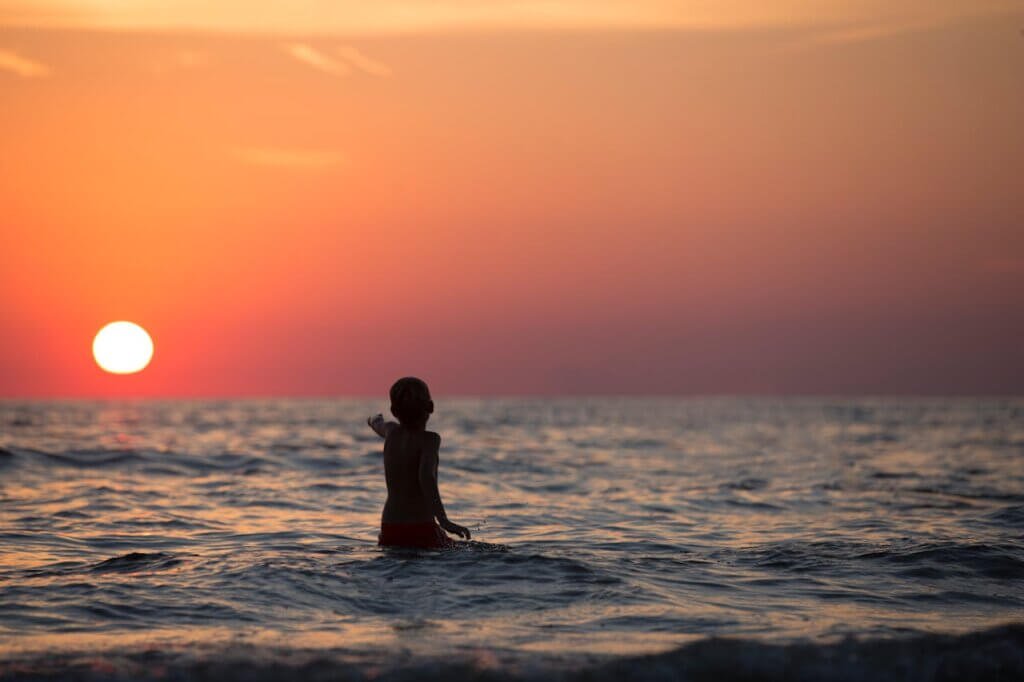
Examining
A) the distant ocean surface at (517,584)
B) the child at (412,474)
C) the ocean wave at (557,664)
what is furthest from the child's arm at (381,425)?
the ocean wave at (557,664)

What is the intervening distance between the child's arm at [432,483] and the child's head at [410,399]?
22cm

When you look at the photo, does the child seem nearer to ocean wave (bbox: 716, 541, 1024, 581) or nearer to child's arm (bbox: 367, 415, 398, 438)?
child's arm (bbox: 367, 415, 398, 438)

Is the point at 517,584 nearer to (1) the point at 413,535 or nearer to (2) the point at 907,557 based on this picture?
(1) the point at 413,535

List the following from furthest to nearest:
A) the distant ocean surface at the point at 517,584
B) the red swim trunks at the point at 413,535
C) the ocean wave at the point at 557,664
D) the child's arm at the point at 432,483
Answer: the red swim trunks at the point at 413,535
the child's arm at the point at 432,483
the distant ocean surface at the point at 517,584
the ocean wave at the point at 557,664

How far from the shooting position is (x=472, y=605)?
827 centimetres

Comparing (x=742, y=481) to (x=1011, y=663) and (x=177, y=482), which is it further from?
(x=1011, y=663)

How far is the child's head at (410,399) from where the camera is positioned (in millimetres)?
9430

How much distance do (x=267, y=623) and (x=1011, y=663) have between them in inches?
198

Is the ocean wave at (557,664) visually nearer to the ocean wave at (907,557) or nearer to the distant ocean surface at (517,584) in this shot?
the distant ocean surface at (517,584)

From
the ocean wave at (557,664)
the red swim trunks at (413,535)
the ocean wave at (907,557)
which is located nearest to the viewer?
the ocean wave at (557,664)

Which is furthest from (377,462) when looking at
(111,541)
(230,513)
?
(111,541)

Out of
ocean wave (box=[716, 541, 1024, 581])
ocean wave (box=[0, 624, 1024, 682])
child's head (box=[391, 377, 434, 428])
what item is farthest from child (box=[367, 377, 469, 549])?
ocean wave (box=[716, 541, 1024, 581])

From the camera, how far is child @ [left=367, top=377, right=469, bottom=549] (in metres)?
9.45

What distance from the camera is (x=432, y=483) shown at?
944cm
